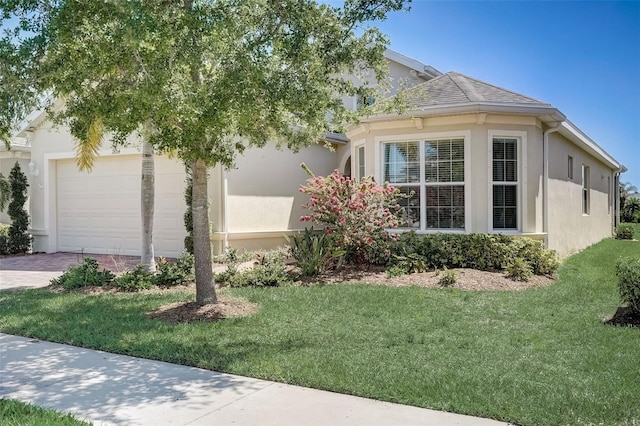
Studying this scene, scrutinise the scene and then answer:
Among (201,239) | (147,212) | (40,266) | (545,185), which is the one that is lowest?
(40,266)

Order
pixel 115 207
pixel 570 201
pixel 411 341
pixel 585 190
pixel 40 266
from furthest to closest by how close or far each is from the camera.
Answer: pixel 585 190
pixel 115 207
pixel 570 201
pixel 40 266
pixel 411 341

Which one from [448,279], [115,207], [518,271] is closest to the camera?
[448,279]

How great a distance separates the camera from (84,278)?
9.62 meters

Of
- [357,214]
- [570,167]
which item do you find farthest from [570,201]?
[357,214]

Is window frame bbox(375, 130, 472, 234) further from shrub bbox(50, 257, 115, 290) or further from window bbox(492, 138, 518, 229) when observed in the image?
shrub bbox(50, 257, 115, 290)

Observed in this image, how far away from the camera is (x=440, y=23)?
10.1 metres

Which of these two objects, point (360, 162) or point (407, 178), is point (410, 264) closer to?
point (407, 178)

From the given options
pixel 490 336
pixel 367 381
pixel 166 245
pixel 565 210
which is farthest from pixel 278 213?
pixel 367 381

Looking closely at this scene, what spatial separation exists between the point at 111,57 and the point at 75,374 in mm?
3387

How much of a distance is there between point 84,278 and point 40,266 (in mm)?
4377

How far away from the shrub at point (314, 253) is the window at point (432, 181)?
2.27 m

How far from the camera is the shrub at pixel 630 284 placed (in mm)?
6512

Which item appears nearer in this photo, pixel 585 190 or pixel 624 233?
pixel 585 190

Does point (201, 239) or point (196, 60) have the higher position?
point (196, 60)
